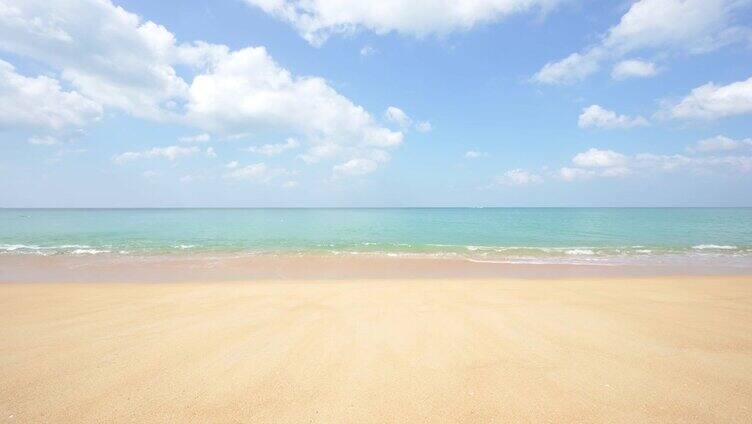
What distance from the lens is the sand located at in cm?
380

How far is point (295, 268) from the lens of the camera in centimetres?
1627

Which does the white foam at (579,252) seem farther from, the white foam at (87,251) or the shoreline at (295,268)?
the white foam at (87,251)

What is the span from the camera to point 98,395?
13.2 feet

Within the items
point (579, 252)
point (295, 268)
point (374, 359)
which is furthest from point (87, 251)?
point (579, 252)

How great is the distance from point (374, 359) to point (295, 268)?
11.9 metres

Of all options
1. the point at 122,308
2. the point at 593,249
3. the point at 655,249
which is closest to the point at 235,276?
the point at 122,308

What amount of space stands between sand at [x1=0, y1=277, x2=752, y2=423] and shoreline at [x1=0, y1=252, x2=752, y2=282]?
568cm

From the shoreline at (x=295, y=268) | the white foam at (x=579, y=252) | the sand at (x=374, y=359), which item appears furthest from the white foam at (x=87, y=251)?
the white foam at (x=579, y=252)

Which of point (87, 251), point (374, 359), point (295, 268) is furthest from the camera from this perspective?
point (87, 251)

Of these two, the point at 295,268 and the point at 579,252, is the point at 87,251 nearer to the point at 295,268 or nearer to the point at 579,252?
the point at 295,268

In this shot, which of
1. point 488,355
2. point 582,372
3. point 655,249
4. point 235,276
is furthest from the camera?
point 655,249

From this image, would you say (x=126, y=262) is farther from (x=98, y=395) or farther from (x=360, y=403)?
(x=360, y=403)

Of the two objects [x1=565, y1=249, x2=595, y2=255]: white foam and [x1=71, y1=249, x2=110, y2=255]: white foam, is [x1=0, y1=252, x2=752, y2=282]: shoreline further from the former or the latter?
[x1=565, y1=249, x2=595, y2=255]: white foam

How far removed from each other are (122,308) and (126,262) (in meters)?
12.5
